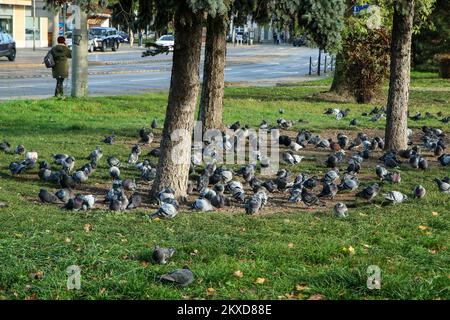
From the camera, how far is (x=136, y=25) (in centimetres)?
819

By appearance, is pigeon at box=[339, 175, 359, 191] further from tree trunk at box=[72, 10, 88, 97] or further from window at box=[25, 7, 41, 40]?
window at box=[25, 7, 41, 40]

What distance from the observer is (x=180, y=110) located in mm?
8656

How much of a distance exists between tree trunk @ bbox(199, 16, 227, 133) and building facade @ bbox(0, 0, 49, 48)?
1885 inches

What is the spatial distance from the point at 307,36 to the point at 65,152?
528cm

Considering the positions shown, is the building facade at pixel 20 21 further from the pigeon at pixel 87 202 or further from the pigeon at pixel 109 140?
the pigeon at pixel 87 202

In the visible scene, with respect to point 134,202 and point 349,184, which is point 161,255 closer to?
point 134,202

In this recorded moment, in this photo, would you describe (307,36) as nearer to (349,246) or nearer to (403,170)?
(349,246)

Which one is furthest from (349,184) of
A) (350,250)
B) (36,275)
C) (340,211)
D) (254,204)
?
(36,275)

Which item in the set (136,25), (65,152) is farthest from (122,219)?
(65,152)

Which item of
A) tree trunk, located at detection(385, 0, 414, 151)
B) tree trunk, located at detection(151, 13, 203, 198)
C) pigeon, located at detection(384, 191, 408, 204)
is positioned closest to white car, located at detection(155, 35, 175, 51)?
tree trunk, located at detection(151, 13, 203, 198)

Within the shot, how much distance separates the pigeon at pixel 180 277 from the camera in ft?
18.1

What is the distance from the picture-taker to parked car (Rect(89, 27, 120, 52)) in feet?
183

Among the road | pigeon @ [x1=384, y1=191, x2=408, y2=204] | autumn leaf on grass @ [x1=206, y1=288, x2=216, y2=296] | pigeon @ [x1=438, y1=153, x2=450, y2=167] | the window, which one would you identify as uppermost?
the window

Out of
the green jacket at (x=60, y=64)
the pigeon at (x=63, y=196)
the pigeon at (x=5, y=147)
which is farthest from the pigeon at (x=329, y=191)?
the green jacket at (x=60, y=64)
